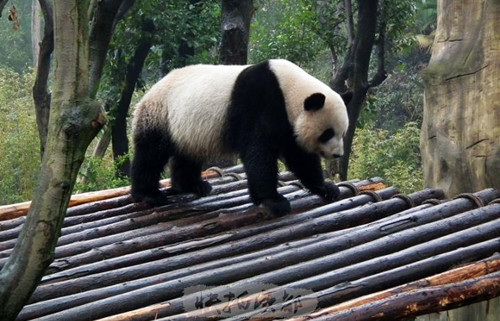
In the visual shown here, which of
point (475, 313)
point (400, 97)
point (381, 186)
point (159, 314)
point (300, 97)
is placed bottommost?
point (400, 97)

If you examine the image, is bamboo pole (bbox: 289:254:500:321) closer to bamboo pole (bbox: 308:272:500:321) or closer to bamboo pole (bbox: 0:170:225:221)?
bamboo pole (bbox: 308:272:500:321)

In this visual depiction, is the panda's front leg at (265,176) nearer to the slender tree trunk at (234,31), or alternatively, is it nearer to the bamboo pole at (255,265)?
the bamboo pole at (255,265)

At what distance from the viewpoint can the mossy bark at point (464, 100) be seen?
19.3 feet

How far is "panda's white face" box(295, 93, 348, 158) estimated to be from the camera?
537cm

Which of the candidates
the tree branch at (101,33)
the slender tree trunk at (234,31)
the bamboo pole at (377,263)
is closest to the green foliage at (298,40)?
the slender tree trunk at (234,31)

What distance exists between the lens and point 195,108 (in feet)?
18.2

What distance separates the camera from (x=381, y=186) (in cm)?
619

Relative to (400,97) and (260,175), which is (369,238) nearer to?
(260,175)

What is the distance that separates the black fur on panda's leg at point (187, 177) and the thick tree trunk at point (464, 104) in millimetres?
1671

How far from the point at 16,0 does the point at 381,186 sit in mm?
21481

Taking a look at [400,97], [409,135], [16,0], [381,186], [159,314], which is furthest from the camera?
[16,0]

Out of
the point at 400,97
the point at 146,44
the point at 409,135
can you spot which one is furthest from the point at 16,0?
the point at 146,44

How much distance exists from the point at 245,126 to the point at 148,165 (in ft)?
2.40

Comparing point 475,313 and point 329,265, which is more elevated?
point 329,265
